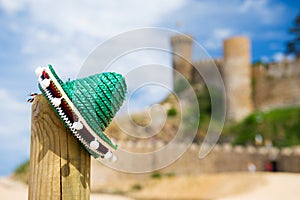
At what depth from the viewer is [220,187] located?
2044cm

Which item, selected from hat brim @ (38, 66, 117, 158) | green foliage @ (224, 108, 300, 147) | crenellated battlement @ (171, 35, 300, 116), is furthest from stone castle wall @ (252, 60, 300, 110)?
hat brim @ (38, 66, 117, 158)

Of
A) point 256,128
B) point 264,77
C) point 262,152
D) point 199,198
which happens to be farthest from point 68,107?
point 264,77

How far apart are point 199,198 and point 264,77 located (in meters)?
17.3

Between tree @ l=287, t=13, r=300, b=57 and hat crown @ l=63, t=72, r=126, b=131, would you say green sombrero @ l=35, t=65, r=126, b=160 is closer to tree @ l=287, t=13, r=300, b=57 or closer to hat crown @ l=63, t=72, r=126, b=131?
hat crown @ l=63, t=72, r=126, b=131

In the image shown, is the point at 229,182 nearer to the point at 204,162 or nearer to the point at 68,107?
the point at 204,162

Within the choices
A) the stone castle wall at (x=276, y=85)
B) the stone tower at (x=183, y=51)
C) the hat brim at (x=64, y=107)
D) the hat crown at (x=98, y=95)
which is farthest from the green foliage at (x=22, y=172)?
the hat brim at (x=64, y=107)

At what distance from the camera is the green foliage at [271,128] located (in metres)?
27.3

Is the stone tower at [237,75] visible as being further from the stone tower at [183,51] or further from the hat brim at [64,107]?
the hat brim at [64,107]

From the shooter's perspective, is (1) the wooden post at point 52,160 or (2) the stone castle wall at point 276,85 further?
(2) the stone castle wall at point 276,85

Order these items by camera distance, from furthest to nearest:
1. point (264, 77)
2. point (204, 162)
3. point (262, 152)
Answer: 1. point (264, 77)
2. point (204, 162)
3. point (262, 152)

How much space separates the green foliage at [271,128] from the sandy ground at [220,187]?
565 cm

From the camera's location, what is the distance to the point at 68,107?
2.12 metres

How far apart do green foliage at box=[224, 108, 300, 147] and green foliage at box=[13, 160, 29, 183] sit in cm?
1337

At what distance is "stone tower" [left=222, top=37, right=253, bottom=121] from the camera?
33.1 meters
